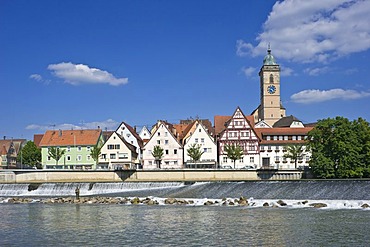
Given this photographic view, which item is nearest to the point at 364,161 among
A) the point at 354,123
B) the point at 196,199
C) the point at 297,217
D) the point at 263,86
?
the point at 354,123

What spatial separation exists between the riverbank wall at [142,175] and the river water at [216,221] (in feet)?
46.8

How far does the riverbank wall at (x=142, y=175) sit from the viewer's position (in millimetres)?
75500

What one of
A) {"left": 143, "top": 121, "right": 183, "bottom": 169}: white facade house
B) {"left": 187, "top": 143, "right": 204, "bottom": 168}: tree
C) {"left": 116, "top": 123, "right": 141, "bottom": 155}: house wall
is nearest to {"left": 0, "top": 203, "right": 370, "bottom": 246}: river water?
{"left": 187, "top": 143, "right": 204, "bottom": 168}: tree

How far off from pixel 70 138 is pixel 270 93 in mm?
55654

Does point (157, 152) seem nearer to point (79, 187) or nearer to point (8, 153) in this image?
point (79, 187)

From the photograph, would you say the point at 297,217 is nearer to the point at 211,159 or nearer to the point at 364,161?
the point at 364,161

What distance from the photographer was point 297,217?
36969 mm

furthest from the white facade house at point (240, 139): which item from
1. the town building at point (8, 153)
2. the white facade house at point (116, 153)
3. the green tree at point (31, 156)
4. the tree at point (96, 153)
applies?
the town building at point (8, 153)

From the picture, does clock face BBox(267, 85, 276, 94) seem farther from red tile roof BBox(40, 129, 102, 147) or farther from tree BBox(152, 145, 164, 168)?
tree BBox(152, 145, 164, 168)

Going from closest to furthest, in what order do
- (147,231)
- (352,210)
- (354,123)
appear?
(147,231) → (352,210) → (354,123)

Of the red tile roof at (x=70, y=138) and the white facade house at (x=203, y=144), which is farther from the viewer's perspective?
the red tile roof at (x=70, y=138)

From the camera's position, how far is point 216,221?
35281 mm

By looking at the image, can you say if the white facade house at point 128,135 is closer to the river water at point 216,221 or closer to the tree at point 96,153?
the tree at point 96,153

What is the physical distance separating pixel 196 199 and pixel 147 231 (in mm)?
23034
